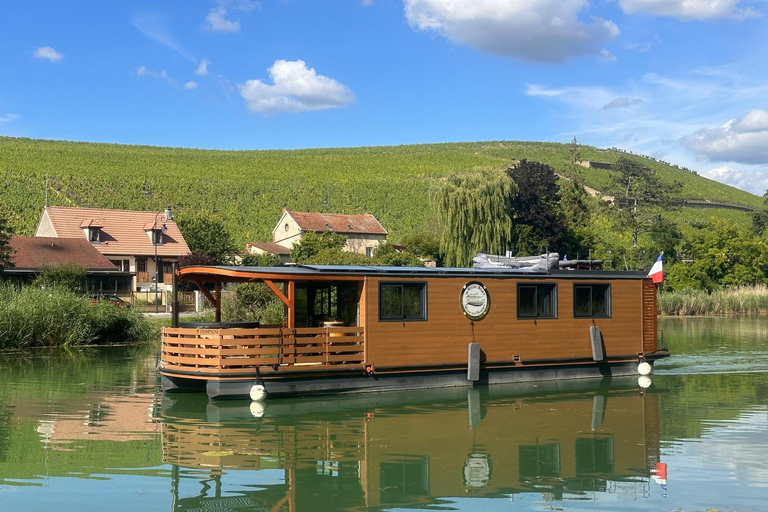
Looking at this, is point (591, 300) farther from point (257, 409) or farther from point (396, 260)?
point (396, 260)

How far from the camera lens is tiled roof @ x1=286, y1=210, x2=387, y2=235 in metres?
75.6

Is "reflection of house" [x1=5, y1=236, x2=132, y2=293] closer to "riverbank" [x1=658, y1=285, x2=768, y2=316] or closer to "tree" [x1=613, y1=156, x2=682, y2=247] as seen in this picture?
"riverbank" [x1=658, y1=285, x2=768, y2=316]

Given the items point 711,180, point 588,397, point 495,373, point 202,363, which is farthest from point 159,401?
point 711,180

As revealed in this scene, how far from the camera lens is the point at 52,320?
26.7 metres

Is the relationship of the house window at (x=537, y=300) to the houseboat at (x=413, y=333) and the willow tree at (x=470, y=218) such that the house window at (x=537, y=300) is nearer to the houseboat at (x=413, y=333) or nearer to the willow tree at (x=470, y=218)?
the houseboat at (x=413, y=333)

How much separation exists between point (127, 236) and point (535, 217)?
2858 cm

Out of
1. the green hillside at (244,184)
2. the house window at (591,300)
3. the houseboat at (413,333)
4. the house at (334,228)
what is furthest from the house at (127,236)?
the house window at (591,300)

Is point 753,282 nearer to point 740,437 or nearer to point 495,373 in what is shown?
point 495,373

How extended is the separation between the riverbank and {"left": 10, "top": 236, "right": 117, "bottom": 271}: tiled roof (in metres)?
30.9

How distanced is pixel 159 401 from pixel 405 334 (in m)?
4.89

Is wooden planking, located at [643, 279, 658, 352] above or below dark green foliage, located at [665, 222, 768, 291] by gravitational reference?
below

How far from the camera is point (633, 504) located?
30.2 feet

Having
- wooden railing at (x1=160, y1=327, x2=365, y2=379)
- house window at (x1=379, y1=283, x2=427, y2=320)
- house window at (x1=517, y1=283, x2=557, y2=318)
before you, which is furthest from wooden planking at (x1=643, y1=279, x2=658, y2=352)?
wooden railing at (x1=160, y1=327, x2=365, y2=379)

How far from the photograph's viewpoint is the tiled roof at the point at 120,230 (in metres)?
60.3
